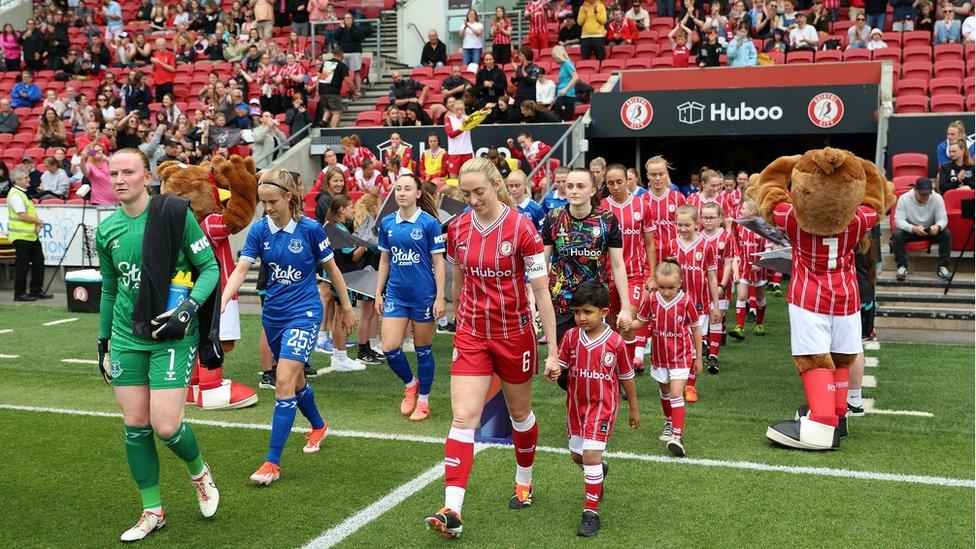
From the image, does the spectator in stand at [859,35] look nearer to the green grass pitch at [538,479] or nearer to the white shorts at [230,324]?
the green grass pitch at [538,479]

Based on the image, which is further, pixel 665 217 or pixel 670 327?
pixel 665 217

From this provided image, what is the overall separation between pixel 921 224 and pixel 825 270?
283 inches

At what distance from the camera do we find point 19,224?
54.0 ft

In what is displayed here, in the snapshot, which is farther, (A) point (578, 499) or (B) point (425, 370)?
(B) point (425, 370)

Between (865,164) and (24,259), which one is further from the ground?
(865,164)

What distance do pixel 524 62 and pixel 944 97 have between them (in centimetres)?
725

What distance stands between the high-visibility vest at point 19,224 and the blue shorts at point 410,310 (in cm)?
1058

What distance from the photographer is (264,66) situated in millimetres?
21688

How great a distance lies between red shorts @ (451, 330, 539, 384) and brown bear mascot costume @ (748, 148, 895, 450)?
2480 millimetres

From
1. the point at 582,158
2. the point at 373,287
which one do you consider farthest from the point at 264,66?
the point at 373,287

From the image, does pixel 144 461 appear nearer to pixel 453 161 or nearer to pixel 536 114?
pixel 453 161

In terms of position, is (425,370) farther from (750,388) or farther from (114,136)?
(114,136)

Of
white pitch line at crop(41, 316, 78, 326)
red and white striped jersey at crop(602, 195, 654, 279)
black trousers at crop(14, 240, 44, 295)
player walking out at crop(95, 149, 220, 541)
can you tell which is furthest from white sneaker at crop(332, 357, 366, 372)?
black trousers at crop(14, 240, 44, 295)

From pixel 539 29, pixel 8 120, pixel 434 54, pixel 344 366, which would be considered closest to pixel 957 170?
pixel 344 366
